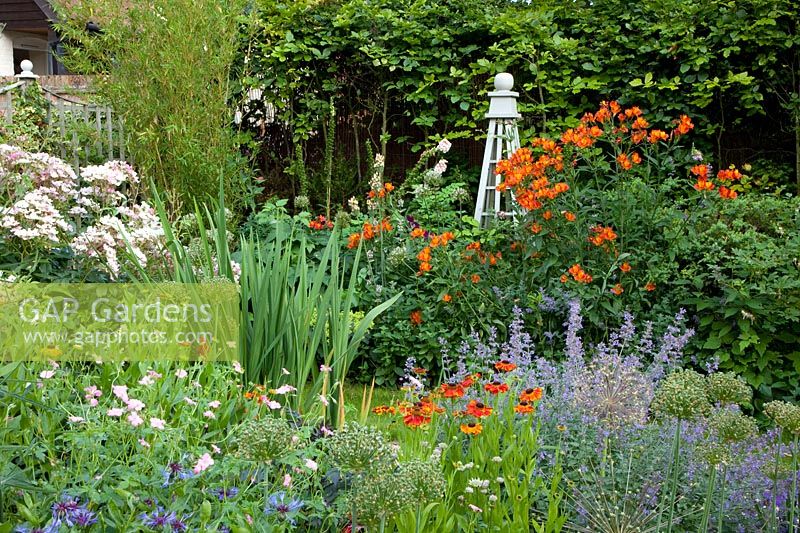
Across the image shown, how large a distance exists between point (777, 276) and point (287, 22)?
4.44 m

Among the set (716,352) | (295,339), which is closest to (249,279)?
(295,339)

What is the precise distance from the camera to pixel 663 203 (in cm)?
422

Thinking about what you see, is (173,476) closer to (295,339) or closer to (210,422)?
(210,422)

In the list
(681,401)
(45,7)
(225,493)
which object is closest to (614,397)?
(681,401)

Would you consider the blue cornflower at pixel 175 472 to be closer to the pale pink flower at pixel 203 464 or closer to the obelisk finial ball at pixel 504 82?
the pale pink flower at pixel 203 464

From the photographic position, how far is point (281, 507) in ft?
5.55

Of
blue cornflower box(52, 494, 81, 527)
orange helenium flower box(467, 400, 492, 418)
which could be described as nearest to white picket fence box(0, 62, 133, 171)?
orange helenium flower box(467, 400, 492, 418)

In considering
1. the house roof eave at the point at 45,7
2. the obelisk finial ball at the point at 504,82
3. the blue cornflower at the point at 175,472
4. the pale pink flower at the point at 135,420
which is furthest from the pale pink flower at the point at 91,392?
the house roof eave at the point at 45,7

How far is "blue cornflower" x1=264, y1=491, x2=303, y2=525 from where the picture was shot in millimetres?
1689

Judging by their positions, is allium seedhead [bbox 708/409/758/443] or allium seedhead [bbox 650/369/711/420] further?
allium seedhead [bbox 708/409/758/443]

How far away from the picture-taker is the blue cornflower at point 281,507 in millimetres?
1689

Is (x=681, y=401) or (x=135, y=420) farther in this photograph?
(x=135, y=420)

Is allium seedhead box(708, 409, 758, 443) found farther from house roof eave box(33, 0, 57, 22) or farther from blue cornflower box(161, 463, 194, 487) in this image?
house roof eave box(33, 0, 57, 22)

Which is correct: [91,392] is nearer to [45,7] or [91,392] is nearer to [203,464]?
[203,464]
